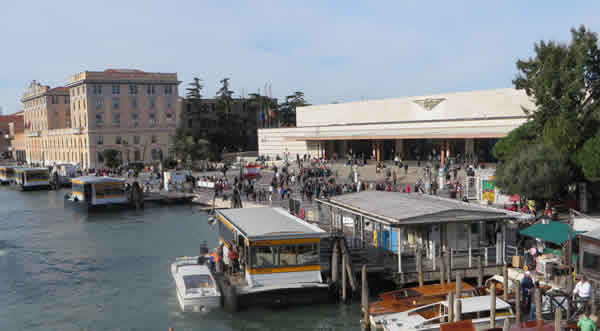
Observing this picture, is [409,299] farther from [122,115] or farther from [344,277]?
[122,115]

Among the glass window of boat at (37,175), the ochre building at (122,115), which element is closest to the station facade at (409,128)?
the ochre building at (122,115)

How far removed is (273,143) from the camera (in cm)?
9156

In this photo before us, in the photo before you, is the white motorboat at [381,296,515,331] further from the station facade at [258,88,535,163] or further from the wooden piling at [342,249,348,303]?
the station facade at [258,88,535,163]

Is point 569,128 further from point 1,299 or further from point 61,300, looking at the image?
point 1,299

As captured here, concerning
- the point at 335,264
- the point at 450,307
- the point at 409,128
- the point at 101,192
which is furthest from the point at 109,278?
the point at 409,128

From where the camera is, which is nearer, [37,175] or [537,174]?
[537,174]

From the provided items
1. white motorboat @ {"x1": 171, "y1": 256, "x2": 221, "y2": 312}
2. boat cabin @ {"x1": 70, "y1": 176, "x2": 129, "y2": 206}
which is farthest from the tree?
white motorboat @ {"x1": 171, "y1": 256, "x2": 221, "y2": 312}

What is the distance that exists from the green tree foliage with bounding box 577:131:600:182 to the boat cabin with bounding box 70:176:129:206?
38650mm

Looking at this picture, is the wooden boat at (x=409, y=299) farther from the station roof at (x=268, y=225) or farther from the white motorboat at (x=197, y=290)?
the white motorboat at (x=197, y=290)

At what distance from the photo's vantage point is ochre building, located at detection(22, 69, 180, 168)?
102688 mm

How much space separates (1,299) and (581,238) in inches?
895

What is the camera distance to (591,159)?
30.3 metres

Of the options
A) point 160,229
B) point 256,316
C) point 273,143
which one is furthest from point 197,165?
point 256,316

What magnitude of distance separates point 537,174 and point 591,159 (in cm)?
312
